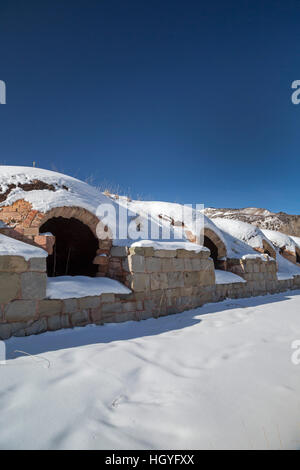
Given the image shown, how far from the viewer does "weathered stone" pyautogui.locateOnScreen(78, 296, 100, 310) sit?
3605mm

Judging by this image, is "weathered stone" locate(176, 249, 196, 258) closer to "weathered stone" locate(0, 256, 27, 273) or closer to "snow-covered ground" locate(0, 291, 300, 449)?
"snow-covered ground" locate(0, 291, 300, 449)

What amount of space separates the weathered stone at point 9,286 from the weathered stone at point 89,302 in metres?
0.88

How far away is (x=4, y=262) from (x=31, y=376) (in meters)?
1.45

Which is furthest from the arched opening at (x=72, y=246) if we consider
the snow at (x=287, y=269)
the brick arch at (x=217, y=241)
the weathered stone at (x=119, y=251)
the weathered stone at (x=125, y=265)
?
the snow at (x=287, y=269)

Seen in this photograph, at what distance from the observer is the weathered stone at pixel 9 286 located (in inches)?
116

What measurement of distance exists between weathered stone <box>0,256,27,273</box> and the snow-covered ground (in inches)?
32.8

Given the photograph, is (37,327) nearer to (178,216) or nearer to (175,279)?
(175,279)

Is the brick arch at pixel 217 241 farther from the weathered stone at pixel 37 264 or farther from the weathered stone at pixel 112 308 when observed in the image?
the weathered stone at pixel 37 264

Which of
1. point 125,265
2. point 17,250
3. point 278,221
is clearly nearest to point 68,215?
point 125,265

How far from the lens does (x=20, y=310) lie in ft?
9.96

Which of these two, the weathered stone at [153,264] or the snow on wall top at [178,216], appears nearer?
the weathered stone at [153,264]

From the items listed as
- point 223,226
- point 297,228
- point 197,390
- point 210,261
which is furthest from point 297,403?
point 297,228
